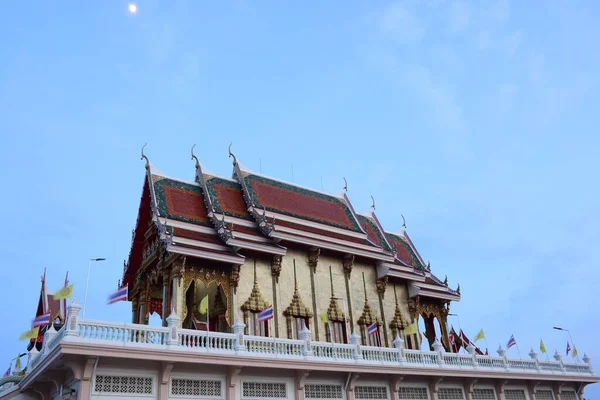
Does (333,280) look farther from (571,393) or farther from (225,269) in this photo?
(571,393)

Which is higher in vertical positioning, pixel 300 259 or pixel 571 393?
pixel 300 259

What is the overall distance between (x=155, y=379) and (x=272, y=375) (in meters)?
3.75

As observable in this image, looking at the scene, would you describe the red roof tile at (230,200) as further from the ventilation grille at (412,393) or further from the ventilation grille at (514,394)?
the ventilation grille at (514,394)

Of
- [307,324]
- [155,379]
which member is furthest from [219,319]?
[155,379]

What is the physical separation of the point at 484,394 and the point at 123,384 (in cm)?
1542

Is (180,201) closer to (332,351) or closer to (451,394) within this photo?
(332,351)

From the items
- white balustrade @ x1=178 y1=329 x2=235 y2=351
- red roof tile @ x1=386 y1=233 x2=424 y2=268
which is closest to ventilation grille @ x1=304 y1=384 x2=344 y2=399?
white balustrade @ x1=178 y1=329 x2=235 y2=351

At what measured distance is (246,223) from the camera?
76.2 feet

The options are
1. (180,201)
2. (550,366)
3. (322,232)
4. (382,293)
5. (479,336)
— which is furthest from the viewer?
(550,366)

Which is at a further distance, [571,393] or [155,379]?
[571,393]

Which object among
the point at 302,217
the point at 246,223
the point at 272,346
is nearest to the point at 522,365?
the point at 302,217

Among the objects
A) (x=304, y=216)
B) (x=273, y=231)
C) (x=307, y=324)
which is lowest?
(x=307, y=324)

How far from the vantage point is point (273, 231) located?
22562mm

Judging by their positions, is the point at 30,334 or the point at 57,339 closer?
the point at 57,339
